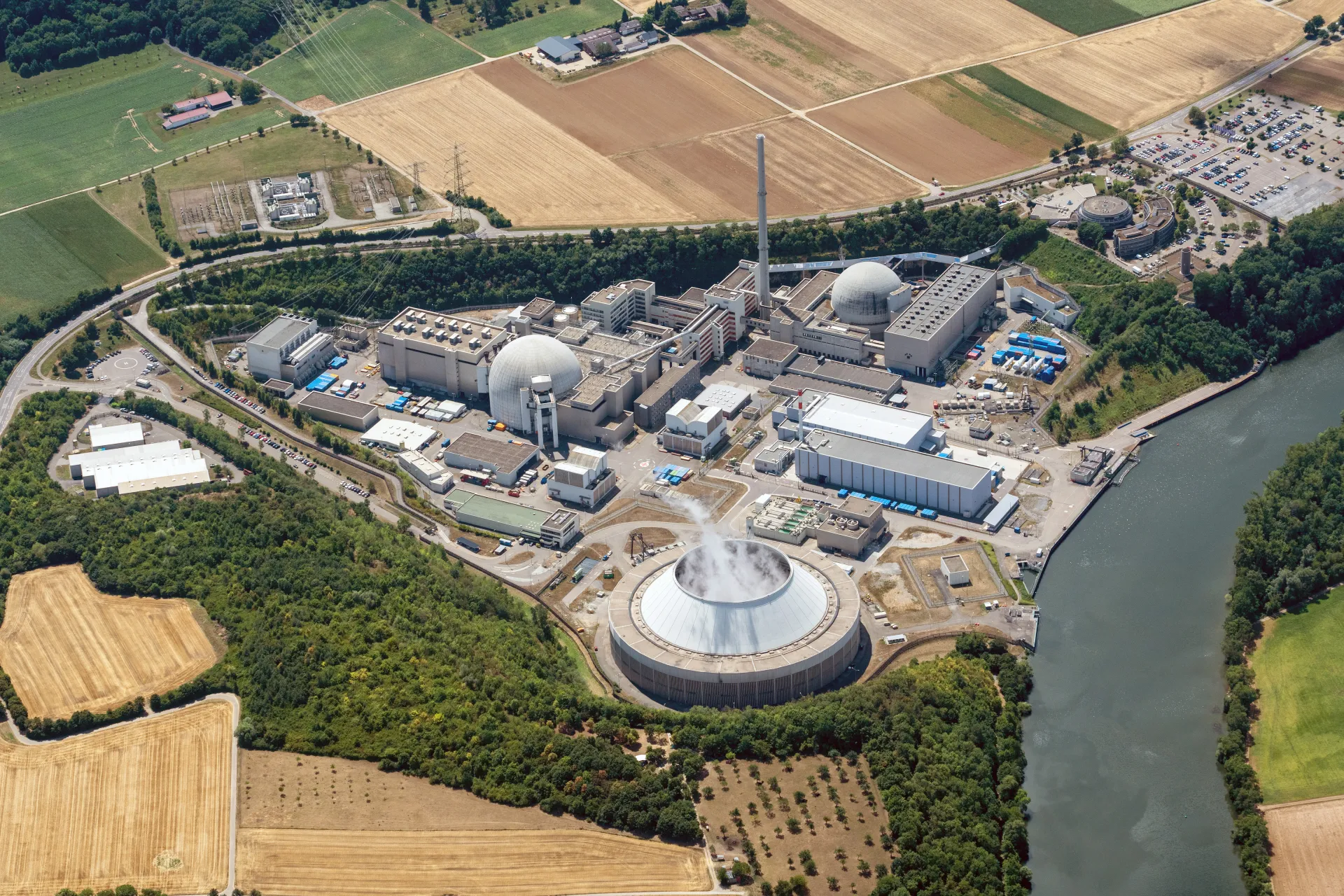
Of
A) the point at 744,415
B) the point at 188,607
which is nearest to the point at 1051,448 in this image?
the point at 744,415

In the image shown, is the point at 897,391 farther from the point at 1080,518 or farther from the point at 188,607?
the point at 188,607

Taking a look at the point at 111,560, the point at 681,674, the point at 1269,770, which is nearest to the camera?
the point at 1269,770

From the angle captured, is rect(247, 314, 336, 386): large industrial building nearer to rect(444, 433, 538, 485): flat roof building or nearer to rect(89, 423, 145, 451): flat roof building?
rect(89, 423, 145, 451): flat roof building

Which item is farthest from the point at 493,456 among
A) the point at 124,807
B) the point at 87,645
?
the point at 124,807

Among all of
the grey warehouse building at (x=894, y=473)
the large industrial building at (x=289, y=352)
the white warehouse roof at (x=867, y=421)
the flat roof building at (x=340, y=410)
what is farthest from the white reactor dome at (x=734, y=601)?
the large industrial building at (x=289, y=352)

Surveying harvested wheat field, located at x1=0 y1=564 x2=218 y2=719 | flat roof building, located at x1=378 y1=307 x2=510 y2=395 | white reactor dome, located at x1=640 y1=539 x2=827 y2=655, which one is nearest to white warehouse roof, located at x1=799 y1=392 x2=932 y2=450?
white reactor dome, located at x1=640 y1=539 x2=827 y2=655

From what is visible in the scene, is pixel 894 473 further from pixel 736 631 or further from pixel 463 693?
pixel 463 693
